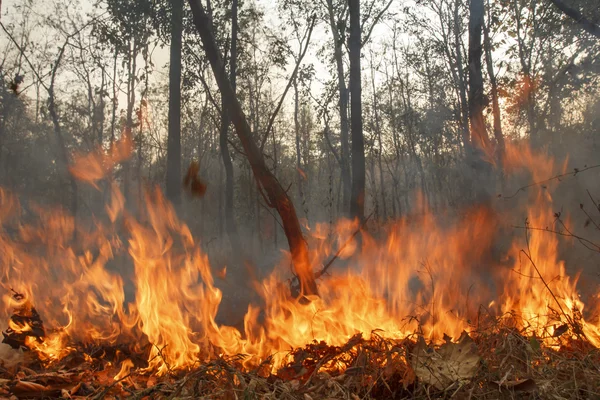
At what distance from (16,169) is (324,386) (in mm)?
40811

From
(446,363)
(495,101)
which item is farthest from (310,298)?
(495,101)

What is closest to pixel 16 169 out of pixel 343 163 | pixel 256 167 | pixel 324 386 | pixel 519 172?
pixel 343 163

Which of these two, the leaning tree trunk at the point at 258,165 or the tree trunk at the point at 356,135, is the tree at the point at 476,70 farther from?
the leaning tree trunk at the point at 258,165

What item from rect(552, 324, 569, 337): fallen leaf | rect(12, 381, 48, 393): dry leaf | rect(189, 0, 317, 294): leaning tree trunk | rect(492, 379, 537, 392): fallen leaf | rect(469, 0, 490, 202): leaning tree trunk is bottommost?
rect(12, 381, 48, 393): dry leaf

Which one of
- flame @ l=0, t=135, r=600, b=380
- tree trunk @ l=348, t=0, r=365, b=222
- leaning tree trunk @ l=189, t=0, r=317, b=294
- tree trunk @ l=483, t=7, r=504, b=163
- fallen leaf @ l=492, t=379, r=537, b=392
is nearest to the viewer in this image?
fallen leaf @ l=492, t=379, r=537, b=392

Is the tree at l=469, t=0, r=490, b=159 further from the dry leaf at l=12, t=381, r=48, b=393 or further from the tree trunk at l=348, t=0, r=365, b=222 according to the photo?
the dry leaf at l=12, t=381, r=48, b=393

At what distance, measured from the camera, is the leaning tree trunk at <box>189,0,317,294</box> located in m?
4.81

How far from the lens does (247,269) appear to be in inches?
520

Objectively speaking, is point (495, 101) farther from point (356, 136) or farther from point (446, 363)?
point (446, 363)

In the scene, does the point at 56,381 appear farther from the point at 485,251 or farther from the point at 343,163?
the point at 343,163

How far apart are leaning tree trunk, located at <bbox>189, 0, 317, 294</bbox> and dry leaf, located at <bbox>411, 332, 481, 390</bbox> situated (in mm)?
2197

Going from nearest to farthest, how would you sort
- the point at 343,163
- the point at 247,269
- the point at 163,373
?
the point at 163,373 < the point at 247,269 < the point at 343,163

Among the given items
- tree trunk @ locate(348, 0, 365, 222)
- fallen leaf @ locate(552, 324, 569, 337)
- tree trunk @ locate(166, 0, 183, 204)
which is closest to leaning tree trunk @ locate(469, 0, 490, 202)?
tree trunk @ locate(348, 0, 365, 222)

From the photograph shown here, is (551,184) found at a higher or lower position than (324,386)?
higher
